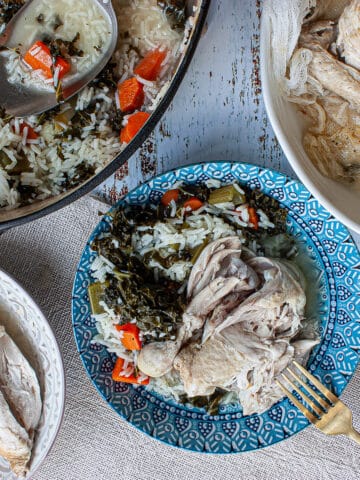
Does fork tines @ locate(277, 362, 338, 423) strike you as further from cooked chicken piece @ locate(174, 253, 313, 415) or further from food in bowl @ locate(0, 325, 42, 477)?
food in bowl @ locate(0, 325, 42, 477)

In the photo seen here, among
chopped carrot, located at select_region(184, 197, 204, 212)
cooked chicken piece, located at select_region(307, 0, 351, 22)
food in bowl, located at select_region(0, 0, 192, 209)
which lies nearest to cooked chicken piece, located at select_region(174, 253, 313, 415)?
chopped carrot, located at select_region(184, 197, 204, 212)

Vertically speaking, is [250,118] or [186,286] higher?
[250,118]

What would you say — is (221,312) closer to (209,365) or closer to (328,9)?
(209,365)

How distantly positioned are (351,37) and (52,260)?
1.19 metres

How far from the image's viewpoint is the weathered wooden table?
1.85 meters

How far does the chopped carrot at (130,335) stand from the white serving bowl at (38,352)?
22 centimetres

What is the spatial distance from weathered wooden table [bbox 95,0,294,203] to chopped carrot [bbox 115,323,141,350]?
602 mm

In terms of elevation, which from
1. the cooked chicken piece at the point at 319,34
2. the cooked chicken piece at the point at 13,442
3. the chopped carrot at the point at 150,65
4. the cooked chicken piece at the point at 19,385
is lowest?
the cooked chicken piece at the point at 13,442

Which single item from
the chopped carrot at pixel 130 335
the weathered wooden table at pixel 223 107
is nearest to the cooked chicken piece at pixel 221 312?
the chopped carrot at pixel 130 335

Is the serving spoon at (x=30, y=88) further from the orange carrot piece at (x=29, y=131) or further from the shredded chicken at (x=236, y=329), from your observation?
the shredded chicken at (x=236, y=329)

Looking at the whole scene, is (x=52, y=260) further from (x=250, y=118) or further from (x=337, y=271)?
(x=337, y=271)

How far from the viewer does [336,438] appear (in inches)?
76.2

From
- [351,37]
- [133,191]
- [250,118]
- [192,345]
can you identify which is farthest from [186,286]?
[351,37]

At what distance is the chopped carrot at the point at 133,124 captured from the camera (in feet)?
5.56
